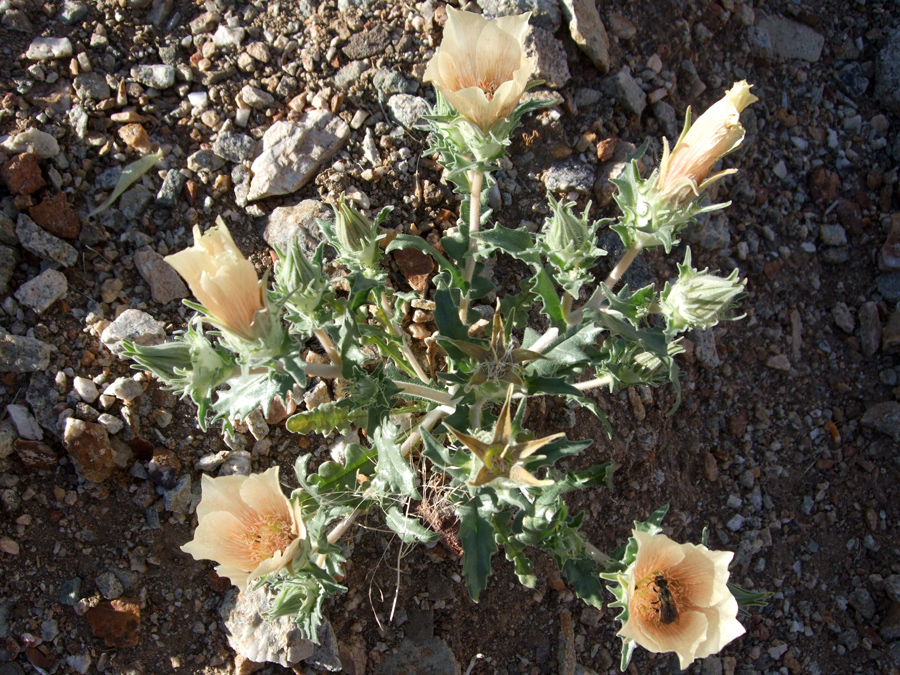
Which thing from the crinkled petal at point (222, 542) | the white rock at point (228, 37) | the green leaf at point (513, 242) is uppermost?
the white rock at point (228, 37)

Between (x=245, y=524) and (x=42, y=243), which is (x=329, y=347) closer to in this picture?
(x=245, y=524)

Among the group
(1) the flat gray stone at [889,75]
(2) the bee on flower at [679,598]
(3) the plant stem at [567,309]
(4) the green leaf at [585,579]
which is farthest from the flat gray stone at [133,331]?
(1) the flat gray stone at [889,75]

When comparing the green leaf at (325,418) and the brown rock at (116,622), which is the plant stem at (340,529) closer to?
the green leaf at (325,418)

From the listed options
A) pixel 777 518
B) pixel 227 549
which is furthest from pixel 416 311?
pixel 777 518

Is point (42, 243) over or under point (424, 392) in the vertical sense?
over

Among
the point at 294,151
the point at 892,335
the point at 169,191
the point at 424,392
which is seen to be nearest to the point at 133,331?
the point at 169,191

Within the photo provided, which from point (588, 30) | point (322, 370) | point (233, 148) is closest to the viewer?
point (322, 370)

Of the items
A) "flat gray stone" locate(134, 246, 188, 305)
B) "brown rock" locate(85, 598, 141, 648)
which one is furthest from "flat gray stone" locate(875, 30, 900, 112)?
"brown rock" locate(85, 598, 141, 648)
